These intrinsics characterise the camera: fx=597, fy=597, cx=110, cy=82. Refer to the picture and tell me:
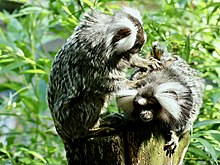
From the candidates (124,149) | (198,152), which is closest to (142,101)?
(124,149)

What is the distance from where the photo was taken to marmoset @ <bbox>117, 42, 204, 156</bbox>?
1.64 metres

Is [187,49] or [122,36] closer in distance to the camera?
[122,36]

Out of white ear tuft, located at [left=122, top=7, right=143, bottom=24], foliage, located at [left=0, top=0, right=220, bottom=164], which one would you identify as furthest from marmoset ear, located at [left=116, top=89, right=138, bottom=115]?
foliage, located at [left=0, top=0, right=220, bottom=164]

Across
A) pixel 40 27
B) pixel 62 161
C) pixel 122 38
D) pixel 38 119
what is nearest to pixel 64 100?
pixel 122 38

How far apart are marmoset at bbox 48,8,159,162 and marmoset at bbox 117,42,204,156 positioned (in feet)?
0.22

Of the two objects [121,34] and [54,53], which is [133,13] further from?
[54,53]

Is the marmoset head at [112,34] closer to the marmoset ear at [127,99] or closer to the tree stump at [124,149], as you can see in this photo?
the marmoset ear at [127,99]

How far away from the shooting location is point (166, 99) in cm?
162

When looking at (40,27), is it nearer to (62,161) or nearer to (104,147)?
(62,161)

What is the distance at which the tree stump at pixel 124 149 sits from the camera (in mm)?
1613

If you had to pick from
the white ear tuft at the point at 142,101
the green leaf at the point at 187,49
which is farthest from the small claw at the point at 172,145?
the green leaf at the point at 187,49

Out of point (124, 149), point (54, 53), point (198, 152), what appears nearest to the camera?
point (124, 149)

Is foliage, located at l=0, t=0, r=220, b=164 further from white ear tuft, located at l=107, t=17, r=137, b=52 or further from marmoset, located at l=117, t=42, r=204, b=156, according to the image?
white ear tuft, located at l=107, t=17, r=137, b=52

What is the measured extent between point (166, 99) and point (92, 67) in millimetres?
→ 241
